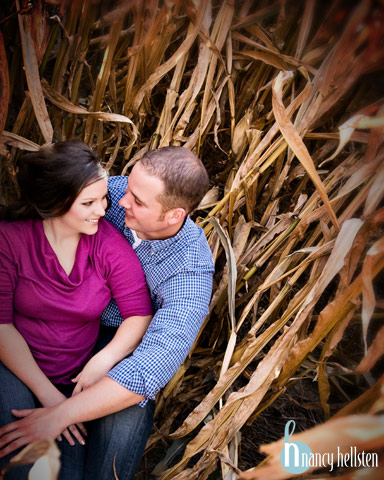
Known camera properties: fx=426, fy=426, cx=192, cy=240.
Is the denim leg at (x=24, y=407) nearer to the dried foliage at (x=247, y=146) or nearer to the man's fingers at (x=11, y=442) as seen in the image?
the man's fingers at (x=11, y=442)

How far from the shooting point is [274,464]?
0.41 meters

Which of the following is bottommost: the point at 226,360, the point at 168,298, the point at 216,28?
the point at 226,360

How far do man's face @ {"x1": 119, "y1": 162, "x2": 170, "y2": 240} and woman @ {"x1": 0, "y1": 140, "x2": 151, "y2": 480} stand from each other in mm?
81

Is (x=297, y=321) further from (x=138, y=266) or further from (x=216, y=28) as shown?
(x=216, y=28)

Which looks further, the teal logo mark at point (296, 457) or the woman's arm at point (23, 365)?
the woman's arm at point (23, 365)

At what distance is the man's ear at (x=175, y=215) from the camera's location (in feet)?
3.70

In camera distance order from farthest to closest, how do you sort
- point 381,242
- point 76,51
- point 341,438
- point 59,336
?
point 76,51, point 59,336, point 381,242, point 341,438

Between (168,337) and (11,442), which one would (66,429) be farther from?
(168,337)

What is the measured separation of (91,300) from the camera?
43.6 inches

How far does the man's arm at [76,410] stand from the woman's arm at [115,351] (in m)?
0.05

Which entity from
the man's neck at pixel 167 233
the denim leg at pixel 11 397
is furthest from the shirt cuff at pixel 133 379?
the man's neck at pixel 167 233

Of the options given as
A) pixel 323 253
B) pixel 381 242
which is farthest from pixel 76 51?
pixel 381 242

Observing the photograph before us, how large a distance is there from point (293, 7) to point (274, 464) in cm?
115

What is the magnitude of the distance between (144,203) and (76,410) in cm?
53
